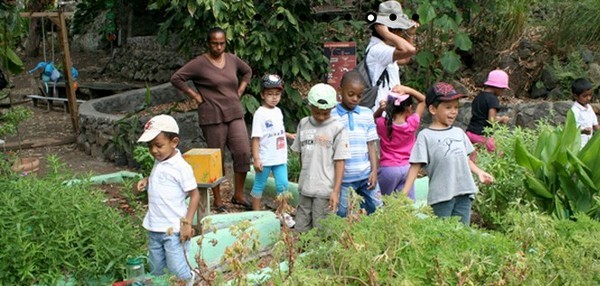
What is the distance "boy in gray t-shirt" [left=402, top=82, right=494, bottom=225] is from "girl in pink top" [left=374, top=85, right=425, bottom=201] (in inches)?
19.0

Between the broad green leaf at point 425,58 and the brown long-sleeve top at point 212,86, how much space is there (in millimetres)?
3592

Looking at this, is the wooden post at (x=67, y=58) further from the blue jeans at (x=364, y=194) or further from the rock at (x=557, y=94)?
the blue jeans at (x=364, y=194)

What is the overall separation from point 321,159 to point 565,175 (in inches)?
60.9

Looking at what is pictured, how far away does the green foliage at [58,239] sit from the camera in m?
3.87

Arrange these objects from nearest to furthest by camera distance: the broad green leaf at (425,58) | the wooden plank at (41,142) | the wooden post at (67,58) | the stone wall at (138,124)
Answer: the stone wall at (138,124) < the broad green leaf at (425,58) < the wooden plank at (41,142) < the wooden post at (67,58)

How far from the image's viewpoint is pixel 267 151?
19.0ft

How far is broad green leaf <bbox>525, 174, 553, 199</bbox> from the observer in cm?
481

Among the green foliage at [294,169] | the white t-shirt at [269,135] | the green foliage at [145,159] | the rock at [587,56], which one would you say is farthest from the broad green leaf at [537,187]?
the rock at [587,56]

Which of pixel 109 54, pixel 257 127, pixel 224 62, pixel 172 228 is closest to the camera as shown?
pixel 172 228

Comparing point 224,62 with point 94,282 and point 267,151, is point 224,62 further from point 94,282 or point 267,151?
point 94,282

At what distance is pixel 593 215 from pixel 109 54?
48.9ft

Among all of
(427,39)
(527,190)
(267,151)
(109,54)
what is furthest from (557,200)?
(109,54)

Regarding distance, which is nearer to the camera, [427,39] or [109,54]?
[427,39]

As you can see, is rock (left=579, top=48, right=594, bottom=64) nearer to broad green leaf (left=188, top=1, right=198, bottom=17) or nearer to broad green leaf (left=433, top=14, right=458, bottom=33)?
broad green leaf (left=433, top=14, right=458, bottom=33)
